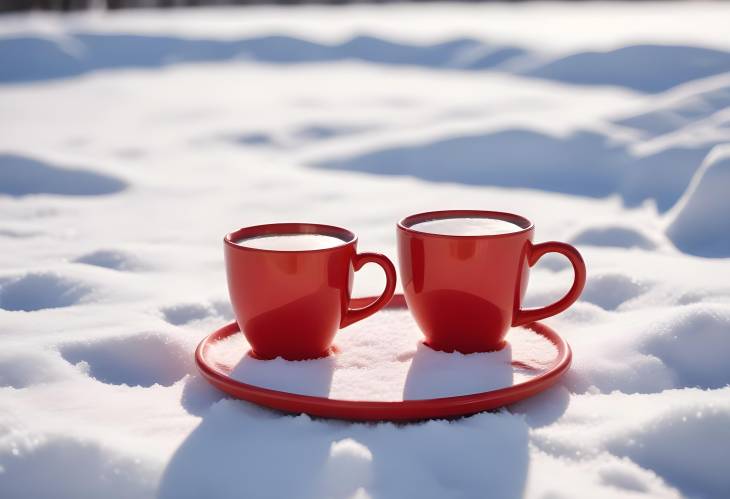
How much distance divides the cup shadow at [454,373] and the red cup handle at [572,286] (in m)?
0.05

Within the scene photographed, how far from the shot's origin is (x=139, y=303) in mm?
1348

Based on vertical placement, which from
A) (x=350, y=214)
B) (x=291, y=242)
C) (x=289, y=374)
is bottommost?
(x=350, y=214)

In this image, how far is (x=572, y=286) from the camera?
103 centimetres

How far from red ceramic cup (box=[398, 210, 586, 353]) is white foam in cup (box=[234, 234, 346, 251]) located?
3.5 inches

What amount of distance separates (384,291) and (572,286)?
0.23 m

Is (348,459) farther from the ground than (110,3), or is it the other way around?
(110,3)

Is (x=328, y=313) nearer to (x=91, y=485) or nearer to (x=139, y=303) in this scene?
(x=91, y=485)

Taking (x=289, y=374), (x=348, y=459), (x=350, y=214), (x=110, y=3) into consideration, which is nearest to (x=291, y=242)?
(x=289, y=374)

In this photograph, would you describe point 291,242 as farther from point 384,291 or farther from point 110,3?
point 110,3

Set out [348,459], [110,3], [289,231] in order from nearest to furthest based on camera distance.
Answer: [348,459] → [289,231] → [110,3]

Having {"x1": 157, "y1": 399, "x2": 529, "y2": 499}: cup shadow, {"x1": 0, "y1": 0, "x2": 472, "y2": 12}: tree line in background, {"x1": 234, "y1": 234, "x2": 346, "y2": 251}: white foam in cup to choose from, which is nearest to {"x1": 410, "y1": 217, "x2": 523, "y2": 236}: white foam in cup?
{"x1": 234, "y1": 234, "x2": 346, "y2": 251}: white foam in cup

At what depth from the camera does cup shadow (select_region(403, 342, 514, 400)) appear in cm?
92

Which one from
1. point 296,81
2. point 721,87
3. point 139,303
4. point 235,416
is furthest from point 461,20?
point 235,416

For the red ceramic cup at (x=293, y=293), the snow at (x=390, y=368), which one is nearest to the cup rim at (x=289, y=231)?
the red ceramic cup at (x=293, y=293)
